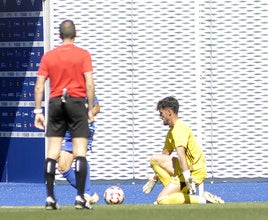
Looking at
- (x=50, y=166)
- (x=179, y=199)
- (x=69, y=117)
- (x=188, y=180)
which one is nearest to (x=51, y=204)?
(x=50, y=166)

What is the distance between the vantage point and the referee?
48.7 ft

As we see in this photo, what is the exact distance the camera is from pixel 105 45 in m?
23.4

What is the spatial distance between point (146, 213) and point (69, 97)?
1.59m

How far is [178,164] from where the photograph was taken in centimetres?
1756

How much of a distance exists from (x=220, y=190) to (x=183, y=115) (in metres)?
2.12

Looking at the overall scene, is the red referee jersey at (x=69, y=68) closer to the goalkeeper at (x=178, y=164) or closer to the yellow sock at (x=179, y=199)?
the goalkeeper at (x=178, y=164)

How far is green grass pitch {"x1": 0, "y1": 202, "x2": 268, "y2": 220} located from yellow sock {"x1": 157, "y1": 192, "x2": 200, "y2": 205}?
1.38 metres

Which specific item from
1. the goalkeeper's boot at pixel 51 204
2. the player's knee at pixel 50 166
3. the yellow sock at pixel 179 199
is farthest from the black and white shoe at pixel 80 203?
the yellow sock at pixel 179 199

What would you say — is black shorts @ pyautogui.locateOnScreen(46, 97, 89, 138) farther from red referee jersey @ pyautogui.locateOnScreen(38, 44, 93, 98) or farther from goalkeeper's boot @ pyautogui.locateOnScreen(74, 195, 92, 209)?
goalkeeper's boot @ pyautogui.locateOnScreen(74, 195, 92, 209)

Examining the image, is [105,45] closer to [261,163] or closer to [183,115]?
[183,115]

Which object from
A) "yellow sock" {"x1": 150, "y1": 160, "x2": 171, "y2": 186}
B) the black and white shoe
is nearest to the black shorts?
the black and white shoe

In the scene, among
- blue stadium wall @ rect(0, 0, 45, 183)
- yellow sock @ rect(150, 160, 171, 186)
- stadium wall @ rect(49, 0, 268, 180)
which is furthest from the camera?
blue stadium wall @ rect(0, 0, 45, 183)

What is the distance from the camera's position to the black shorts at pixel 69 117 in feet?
48.7

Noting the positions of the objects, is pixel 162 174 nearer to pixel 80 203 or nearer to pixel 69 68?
pixel 80 203
